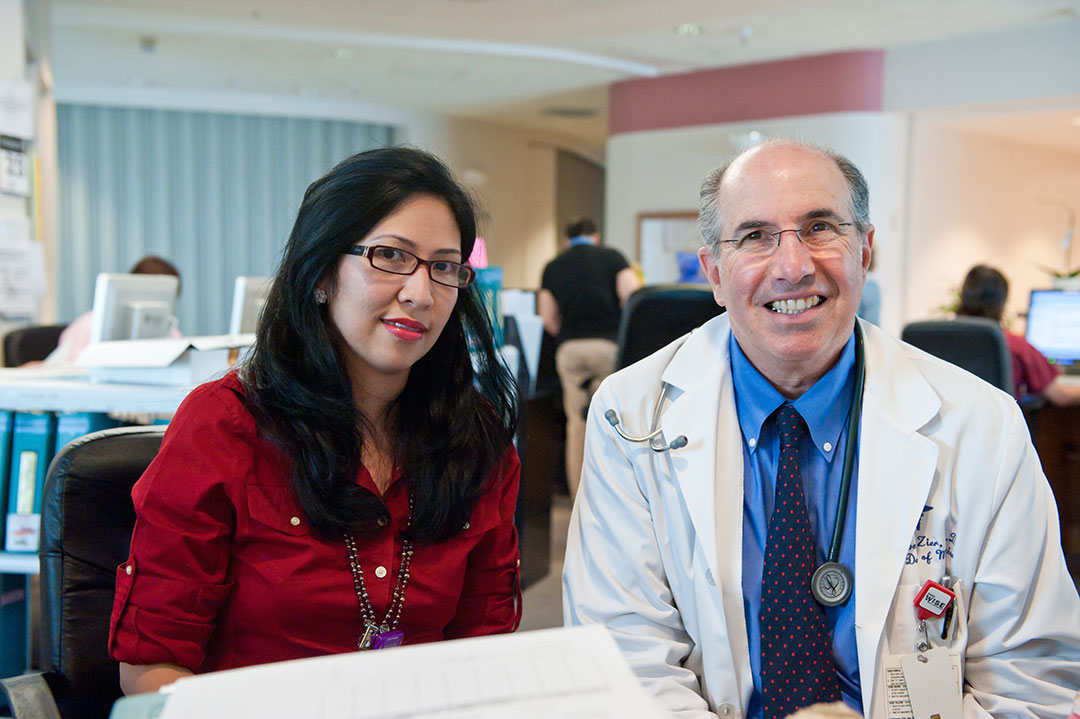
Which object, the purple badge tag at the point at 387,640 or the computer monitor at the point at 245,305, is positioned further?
the computer monitor at the point at 245,305

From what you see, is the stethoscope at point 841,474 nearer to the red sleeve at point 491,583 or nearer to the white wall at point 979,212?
the red sleeve at point 491,583

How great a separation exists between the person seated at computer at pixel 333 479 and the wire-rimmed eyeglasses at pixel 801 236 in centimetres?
45

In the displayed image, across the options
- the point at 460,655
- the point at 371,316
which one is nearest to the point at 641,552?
the point at 371,316

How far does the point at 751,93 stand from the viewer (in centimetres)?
802

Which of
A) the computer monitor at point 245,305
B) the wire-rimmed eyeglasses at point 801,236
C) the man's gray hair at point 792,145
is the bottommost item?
the computer monitor at point 245,305

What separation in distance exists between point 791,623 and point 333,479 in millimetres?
692

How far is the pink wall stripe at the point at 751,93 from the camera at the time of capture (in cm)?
739

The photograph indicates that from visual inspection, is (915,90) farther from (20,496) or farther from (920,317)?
(20,496)

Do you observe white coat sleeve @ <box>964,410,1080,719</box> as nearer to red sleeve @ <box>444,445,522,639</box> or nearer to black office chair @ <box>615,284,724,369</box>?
red sleeve @ <box>444,445,522,639</box>

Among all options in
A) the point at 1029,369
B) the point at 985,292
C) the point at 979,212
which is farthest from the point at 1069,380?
the point at 979,212

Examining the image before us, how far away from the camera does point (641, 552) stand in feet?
4.59

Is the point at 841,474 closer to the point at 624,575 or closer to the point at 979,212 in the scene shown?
the point at 624,575

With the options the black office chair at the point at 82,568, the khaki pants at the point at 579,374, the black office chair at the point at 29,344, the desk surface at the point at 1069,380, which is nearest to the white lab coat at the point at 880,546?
the black office chair at the point at 82,568

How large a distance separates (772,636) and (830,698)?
0.39ft
